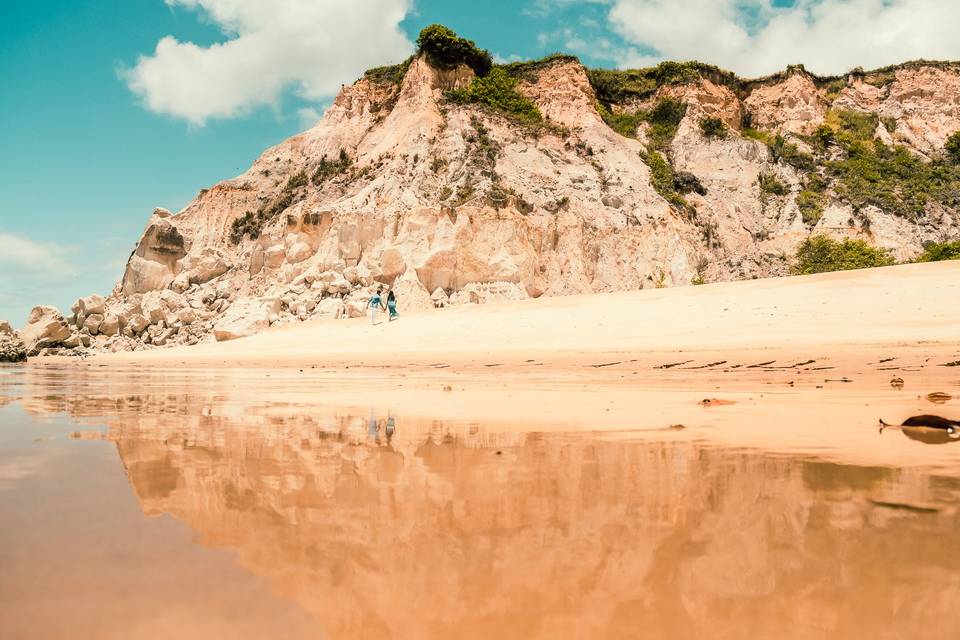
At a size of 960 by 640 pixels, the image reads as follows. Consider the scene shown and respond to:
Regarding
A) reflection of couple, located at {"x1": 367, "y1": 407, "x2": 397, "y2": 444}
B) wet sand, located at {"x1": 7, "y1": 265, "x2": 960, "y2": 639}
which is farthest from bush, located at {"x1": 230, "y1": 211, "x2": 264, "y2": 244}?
reflection of couple, located at {"x1": 367, "y1": 407, "x2": 397, "y2": 444}

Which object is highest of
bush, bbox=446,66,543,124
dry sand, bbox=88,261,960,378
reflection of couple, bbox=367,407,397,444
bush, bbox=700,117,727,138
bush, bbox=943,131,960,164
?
bush, bbox=446,66,543,124

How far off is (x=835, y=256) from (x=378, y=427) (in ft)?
114

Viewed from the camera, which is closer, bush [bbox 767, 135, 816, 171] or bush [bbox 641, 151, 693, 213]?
bush [bbox 641, 151, 693, 213]

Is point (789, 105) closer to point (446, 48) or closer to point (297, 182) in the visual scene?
point (446, 48)

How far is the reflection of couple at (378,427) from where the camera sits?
3.49 m

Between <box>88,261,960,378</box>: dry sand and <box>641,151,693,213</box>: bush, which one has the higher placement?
<box>641,151,693,213</box>: bush

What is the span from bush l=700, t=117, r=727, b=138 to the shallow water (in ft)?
132

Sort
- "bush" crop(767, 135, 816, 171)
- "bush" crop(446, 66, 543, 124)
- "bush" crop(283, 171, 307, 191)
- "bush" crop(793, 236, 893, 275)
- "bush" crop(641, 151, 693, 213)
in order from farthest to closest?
"bush" crop(767, 135, 816, 171) < "bush" crop(446, 66, 543, 124) < "bush" crop(283, 171, 307, 191) < "bush" crop(641, 151, 693, 213) < "bush" crop(793, 236, 893, 275)

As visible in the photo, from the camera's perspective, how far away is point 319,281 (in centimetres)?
2606

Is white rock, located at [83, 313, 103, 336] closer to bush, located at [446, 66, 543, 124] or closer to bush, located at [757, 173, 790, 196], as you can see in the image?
bush, located at [446, 66, 543, 124]

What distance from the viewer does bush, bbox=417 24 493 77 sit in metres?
35.3

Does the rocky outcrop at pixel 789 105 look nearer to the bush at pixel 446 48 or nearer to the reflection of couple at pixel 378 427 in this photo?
the bush at pixel 446 48

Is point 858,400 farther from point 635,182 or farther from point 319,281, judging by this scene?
point 635,182

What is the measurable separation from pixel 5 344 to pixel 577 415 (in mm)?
23641
